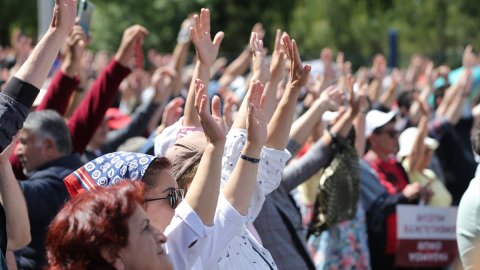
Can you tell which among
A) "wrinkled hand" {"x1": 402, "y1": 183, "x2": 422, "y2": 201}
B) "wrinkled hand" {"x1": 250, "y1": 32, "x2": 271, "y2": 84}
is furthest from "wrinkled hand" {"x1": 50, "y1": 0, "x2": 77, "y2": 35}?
"wrinkled hand" {"x1": 402, "y1": 183, "x2": 422, "y2": 201}

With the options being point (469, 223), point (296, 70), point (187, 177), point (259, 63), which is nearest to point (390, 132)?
point (469, 223)

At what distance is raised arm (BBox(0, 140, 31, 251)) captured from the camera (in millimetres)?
4031

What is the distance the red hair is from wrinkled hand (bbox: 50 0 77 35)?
99cm

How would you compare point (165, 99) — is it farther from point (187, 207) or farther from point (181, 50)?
point (187, 207)

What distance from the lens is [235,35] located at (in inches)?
1359

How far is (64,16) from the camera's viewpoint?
3555 millimetres

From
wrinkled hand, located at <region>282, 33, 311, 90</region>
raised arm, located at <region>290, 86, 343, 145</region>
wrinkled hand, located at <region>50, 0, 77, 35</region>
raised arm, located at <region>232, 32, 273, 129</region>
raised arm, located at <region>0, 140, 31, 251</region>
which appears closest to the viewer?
wrinkled hand, located at <region>50, 0, 77, 35</region>

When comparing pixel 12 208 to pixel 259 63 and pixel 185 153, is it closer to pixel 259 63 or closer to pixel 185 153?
pixel 185 153

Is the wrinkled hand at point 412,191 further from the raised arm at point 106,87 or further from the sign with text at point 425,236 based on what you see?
the raised arm at point 106,87

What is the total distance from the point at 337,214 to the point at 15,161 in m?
2.02

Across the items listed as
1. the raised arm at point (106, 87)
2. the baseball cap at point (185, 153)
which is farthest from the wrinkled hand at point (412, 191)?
the baseball cap at point (185, 153)

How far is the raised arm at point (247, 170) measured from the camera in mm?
3377

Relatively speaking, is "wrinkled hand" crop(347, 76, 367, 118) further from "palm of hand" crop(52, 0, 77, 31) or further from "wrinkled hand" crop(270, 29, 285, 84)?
"palm of hand" crop(52, 0, 77, 31)

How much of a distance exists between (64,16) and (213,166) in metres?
0.84
